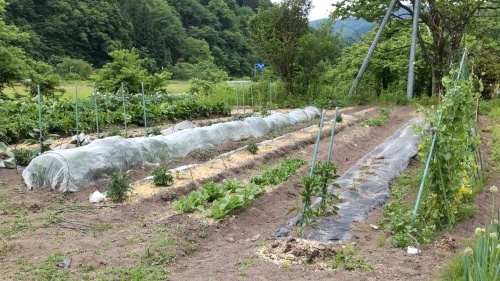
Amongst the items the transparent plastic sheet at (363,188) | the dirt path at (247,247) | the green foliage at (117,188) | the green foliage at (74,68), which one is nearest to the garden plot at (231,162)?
the green foliage at (117,188)

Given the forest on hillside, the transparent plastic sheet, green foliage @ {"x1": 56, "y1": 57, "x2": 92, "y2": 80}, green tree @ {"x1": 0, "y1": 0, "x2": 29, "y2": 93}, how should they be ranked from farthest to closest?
1. green foliage @ {"x1": 56, "y1": 57, "x2": 92, "y2": 80}
2. the forest on hillside
3. green tree @ {"x1": 0, "y1": 0, "x2": 29, "y2": 93}
4. the transparent plastic sheet

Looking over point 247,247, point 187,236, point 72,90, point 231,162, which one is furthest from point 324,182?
point 72,90

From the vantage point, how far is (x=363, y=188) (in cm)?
608

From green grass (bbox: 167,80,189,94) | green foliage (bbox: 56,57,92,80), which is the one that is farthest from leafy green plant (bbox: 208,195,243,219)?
green foliage (bbox: 56,57,92,80)

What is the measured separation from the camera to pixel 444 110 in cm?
471

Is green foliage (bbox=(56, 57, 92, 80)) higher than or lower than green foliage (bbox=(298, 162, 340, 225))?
higher

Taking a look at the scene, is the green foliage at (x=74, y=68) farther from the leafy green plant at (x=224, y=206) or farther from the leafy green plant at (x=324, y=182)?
the leafy green plant at (x=324, y=182)

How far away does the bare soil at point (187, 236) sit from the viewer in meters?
3.72

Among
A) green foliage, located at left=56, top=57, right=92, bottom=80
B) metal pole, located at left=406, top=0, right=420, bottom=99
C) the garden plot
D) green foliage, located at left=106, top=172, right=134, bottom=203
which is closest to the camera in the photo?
green foliage, located at left=106, top=172, right=134, bottom=203

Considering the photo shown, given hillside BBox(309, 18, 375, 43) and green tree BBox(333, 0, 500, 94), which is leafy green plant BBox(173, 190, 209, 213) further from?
hillside BBox(309, 18, 375, 43)

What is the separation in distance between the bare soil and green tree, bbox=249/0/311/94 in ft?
42.6

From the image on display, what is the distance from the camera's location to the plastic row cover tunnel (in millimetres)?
6273

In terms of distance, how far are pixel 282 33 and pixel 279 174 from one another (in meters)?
14.0

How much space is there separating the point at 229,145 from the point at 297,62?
11.4 m
